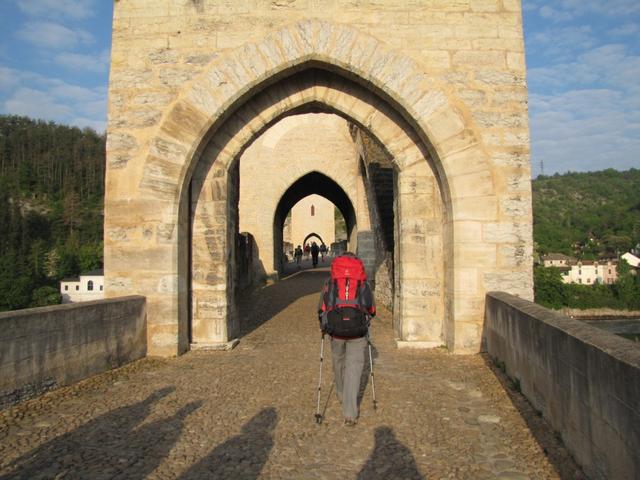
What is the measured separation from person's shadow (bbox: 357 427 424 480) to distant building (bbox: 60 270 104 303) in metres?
54.8

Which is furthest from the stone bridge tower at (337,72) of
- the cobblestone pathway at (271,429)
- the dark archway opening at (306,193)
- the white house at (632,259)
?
the white house at (632,259)

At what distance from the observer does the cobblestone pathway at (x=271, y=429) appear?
2.97m

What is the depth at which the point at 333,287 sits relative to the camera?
3967 mm

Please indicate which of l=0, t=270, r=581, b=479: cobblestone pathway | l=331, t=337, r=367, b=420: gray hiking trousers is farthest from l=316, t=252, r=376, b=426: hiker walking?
l=0, t=270, r=581, b=479: cobblestone pathway

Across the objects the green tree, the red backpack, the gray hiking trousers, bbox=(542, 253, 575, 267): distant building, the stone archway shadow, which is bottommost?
the green tree

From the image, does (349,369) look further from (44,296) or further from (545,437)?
(44,296)

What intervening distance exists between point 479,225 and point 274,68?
3044 millimetres

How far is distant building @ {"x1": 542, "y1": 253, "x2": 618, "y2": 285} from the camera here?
72188 millimetres

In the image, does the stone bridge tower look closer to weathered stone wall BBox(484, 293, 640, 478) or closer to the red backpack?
weathered stone wall BBox(484, 293, 640, 478)

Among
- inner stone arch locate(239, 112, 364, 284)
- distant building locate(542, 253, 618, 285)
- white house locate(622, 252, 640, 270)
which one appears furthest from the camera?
distant building locate(542, 253, 618, 285)

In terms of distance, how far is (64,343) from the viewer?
448cm

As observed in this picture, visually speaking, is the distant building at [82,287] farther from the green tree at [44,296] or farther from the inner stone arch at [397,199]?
the inner stone arch at [397,199]

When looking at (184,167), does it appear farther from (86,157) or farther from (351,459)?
(86,157)

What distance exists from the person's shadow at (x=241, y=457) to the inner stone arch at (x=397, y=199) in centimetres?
305
